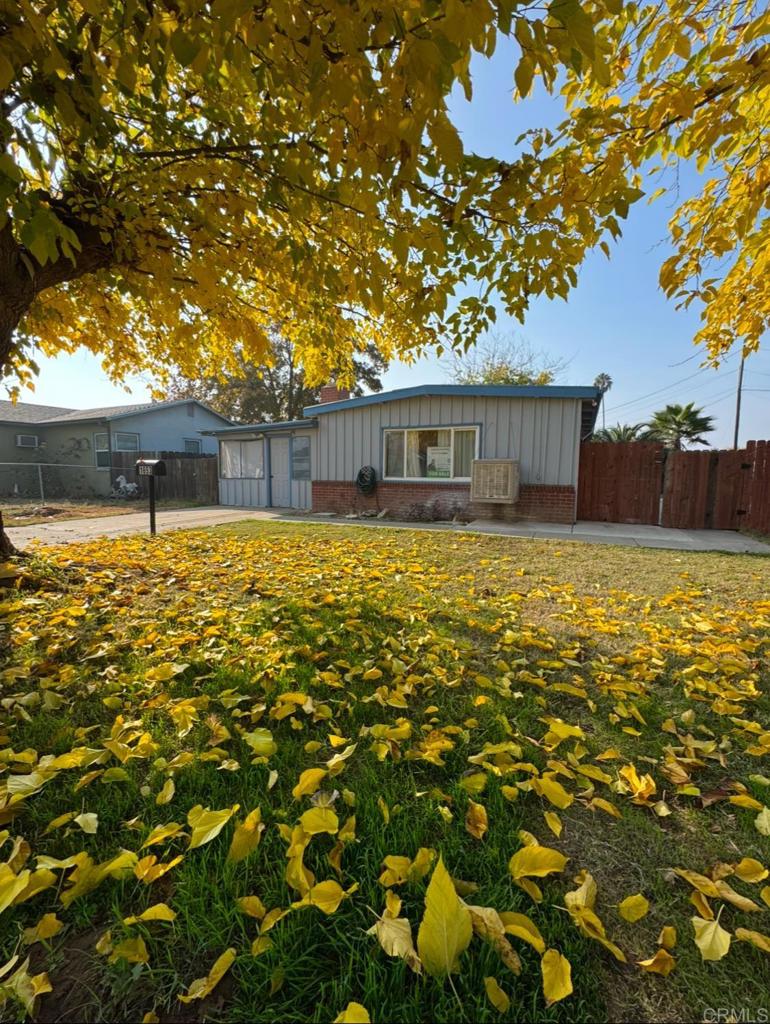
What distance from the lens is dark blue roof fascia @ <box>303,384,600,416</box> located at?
9.19 meters

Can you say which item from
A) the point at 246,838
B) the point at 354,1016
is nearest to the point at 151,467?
the point at 246,838

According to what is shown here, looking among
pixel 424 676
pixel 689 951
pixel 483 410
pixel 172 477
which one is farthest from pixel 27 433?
pixel 689 951

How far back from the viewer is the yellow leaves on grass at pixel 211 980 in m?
0.97

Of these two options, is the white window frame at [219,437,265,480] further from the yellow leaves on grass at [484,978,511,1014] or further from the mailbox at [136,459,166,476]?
the yellow leaves on grass at [484,978,511,1014]

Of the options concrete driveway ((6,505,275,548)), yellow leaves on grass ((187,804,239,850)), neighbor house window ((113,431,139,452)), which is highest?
neighbor house window ((113,431,139,452))

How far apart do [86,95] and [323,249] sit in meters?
2.14

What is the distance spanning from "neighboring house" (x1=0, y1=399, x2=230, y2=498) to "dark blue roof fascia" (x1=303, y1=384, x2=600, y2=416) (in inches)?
452

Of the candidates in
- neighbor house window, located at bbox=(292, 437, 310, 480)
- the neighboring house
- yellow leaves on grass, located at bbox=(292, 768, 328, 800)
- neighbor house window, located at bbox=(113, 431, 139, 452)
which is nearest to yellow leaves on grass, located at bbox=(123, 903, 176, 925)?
yellow leaves on grass, located at bbox=(292, 768, 328, 800)

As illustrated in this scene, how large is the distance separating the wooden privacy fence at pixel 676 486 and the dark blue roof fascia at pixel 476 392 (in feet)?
5.48

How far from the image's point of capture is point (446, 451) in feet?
35.4

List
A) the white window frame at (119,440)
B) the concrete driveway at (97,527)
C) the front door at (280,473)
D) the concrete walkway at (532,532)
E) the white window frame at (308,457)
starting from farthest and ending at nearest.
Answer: the white window frame at (119,440) < the front door at (280,473) < the white window frame at (308,457) < the concrete driveway at (97,527) < the concrete walkway at (532,532)

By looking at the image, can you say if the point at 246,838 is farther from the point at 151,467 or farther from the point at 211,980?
the point at 151,467

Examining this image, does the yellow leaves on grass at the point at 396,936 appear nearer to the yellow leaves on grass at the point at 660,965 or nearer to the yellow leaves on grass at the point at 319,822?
the yellow leaves on grass at the point at 319,822

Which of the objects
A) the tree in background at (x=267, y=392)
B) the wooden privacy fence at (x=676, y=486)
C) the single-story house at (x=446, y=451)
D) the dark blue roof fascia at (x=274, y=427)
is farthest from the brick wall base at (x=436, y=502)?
the tree in background at (x=267, y=392)
